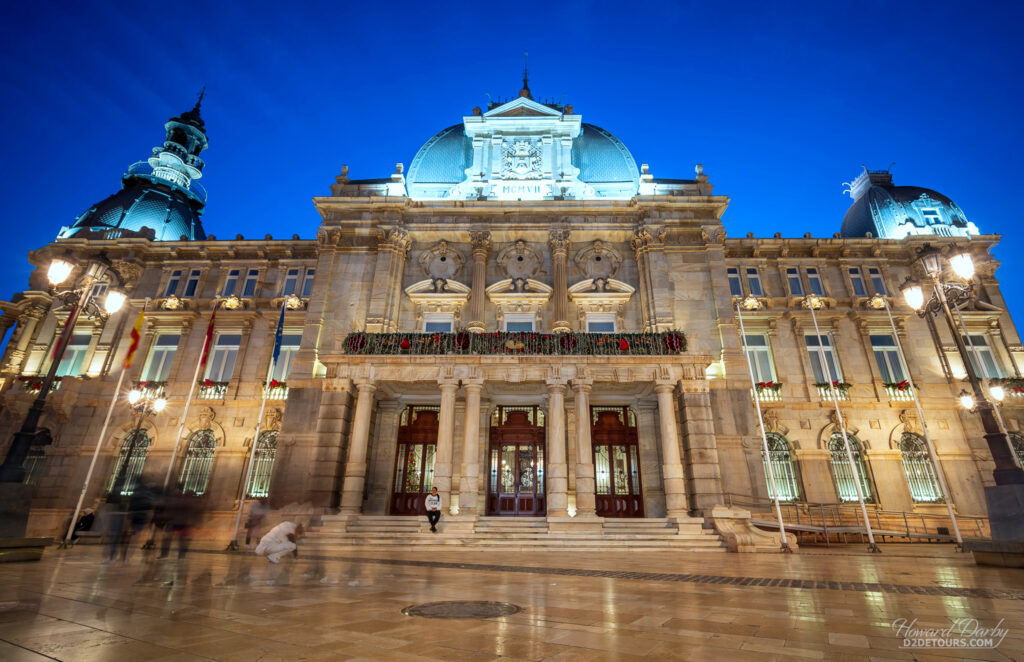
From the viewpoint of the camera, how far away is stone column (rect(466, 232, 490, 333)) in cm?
2475

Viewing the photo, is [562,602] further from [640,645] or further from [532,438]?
[532,438]

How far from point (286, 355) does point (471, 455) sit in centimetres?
1381

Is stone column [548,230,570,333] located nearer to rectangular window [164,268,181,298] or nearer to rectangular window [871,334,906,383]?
rectangular window [871,334,906,383]

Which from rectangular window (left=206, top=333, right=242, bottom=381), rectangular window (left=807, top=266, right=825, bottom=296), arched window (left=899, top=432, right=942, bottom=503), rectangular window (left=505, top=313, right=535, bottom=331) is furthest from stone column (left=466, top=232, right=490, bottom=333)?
arched window (left=899, top=432, right=942, bottom=503)

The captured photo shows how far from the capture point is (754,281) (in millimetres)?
28531

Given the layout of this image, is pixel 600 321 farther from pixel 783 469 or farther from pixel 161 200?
pixel 161 200

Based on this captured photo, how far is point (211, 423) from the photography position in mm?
24781

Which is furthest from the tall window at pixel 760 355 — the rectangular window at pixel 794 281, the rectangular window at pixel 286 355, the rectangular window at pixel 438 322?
the rectangular window at pixel 286 355

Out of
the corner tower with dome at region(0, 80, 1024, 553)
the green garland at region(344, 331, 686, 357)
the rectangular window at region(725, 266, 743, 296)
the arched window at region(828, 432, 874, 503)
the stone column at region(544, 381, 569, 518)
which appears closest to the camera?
the stone column at region(544, 381, 569, 518)

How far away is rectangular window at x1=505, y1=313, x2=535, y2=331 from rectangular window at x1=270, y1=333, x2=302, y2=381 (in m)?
12.0

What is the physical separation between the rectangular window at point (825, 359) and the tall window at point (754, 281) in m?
3.63

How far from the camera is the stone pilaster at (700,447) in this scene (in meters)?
19.4

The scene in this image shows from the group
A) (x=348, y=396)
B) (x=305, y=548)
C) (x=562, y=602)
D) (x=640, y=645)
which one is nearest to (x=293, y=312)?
(x=348, y=396)

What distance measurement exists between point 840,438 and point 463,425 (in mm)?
19508
